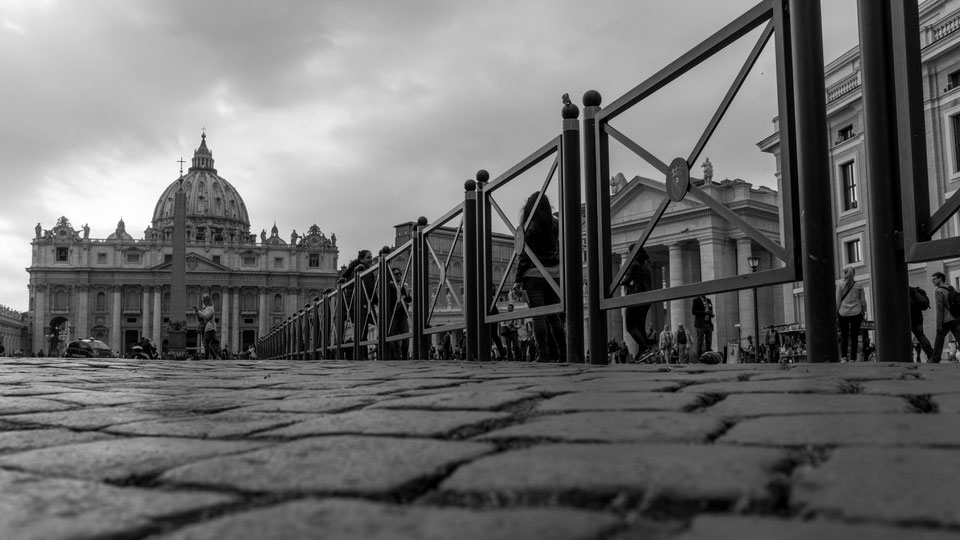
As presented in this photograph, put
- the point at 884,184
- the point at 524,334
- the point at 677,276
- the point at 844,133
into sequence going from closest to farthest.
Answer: the point at 884,184 < the point at 524,334 < the point at 844,133 < the point at 677,276

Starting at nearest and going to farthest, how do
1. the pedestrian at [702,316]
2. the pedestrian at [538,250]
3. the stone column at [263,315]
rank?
1. the pedestrian at [538,250]
2. the pedestrian at [702,316]
3. the stone column at [263,315]

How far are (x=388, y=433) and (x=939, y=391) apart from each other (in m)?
1.65

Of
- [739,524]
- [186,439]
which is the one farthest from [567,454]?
[186,439]

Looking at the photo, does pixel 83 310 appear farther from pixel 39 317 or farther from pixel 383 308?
pixel 383 308

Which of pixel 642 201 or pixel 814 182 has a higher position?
pixel 642 201

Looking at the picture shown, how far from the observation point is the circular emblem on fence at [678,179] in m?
4.64

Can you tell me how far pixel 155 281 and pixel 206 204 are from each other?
23.8 metres

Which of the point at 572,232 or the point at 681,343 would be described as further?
the point at 681,343

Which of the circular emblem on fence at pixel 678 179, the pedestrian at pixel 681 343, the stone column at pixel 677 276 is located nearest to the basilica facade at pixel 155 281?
the stone column at pixel 677 276

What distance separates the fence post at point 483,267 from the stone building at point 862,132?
18.8 m

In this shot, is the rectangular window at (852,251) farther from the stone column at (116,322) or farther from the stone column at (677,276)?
the stone column at (116,322)

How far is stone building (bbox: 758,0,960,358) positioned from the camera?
80.7 feet

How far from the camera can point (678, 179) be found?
4.71 meters

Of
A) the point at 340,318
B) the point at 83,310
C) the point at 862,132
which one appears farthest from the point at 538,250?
the point at 83,310
